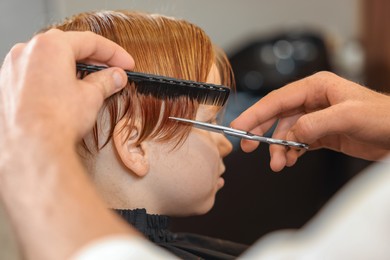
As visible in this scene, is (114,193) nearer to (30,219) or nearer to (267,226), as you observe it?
(30,219)

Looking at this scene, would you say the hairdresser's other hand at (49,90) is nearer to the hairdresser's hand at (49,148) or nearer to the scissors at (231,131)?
the hairdresser's hand at (49,148)

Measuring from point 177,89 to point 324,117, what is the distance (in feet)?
0.81

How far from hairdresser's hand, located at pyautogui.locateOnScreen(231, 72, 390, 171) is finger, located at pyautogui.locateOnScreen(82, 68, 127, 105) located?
309 mm

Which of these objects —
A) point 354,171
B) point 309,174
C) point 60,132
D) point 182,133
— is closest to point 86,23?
point 182,133

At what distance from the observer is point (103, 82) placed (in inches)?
32.8

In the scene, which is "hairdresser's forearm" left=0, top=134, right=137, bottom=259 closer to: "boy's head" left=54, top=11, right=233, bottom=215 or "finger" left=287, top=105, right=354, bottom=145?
"boy's head" left=54, top=11, right=233, bottom=215

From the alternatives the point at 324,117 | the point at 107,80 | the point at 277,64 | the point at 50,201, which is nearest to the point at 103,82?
the point at 107,80

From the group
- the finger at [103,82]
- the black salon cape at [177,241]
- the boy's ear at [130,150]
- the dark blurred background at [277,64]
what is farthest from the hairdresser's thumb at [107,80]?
the dark blurred background at [277,64]

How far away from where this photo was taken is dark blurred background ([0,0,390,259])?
2119mm

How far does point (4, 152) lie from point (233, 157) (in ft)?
5.06

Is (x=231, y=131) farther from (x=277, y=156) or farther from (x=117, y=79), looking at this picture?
(x=117, y=79)

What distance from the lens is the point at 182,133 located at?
1.07 m

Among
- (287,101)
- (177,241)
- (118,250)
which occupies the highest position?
(287,101)

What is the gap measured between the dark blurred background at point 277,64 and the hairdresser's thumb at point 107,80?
764 millimetres
